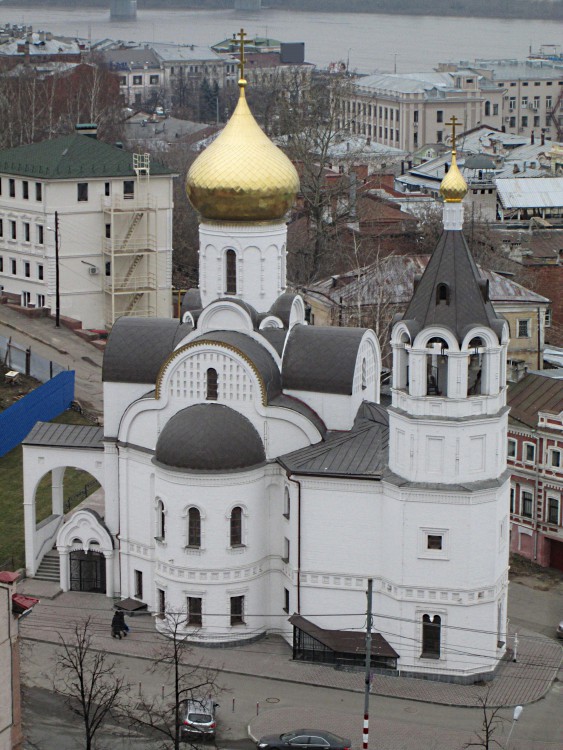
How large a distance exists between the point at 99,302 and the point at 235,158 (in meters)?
24.8

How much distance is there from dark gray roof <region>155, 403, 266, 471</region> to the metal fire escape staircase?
25042mm

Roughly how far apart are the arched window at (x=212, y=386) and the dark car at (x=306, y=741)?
7.54 m

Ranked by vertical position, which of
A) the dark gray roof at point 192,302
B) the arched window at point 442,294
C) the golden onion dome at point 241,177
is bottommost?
the dark gray roof at point 192,302

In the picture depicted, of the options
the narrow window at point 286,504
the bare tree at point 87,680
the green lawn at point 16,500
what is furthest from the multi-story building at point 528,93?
the bare tree at point 87,680

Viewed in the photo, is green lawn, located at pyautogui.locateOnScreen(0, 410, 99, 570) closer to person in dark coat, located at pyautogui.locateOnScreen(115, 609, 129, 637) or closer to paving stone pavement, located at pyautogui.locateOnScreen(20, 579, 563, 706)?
paving stone pavement, located at pyautogui.locateOnScreen(20, 579, 563, 706)

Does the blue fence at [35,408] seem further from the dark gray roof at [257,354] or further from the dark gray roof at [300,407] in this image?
the dark gray roof at [300,407]

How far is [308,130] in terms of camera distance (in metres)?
69.4

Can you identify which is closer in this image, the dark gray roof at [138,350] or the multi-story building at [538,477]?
the dark gray roof at [138,350]

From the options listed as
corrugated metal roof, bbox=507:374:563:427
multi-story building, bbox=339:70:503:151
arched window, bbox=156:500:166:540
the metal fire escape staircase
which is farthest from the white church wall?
multi-story building, bbox=339:70:503:151

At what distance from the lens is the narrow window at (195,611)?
3538 centimetres

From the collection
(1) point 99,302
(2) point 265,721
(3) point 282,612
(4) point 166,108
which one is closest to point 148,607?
(3) point 282,612

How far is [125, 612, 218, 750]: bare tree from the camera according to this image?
3149 cm

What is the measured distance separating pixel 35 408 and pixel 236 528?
14068 millimetres

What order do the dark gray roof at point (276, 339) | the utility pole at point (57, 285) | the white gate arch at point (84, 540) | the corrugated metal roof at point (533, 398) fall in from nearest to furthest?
the dark gray roof at point (276, 339), the white gate arch at point (84, 540), the corrugated metal roof at point (533, 398), the utility pole at point (57, 285)
